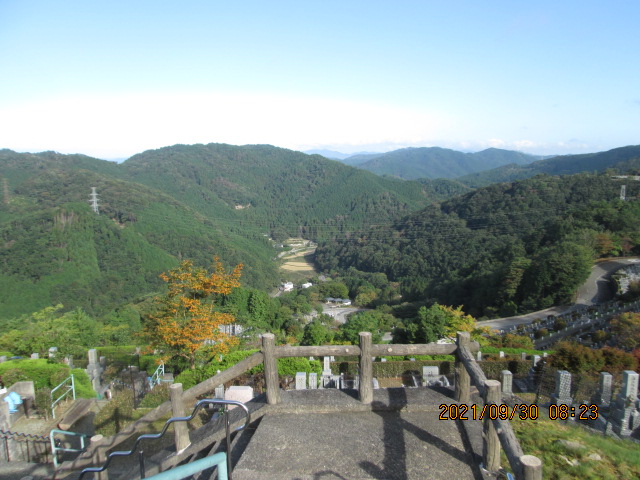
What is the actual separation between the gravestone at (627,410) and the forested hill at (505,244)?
24512 millimetres

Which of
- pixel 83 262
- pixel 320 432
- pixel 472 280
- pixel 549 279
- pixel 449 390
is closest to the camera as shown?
pixel 320 432

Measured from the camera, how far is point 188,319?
10695 millimetres

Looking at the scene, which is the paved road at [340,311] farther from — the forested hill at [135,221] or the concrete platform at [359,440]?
the concrete platform at [359,440]

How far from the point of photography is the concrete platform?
141 inches

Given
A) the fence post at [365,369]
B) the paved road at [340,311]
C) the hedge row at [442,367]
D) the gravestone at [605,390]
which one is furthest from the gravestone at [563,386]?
the paved road at [340,311]

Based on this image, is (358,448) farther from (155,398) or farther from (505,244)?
(505,244)

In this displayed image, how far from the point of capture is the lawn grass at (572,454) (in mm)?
4469

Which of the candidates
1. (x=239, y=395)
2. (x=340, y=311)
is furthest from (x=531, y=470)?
(x=340, y=311)

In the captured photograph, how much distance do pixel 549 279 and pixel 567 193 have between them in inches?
2107

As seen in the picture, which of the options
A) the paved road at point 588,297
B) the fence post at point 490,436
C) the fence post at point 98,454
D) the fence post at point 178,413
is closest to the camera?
the fence post at point 490,436

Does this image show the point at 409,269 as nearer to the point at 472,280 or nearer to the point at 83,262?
the point at 472,280

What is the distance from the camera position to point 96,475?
366 centimetres

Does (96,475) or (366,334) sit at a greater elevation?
(366,334)

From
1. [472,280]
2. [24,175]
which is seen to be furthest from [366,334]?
[24,175]
